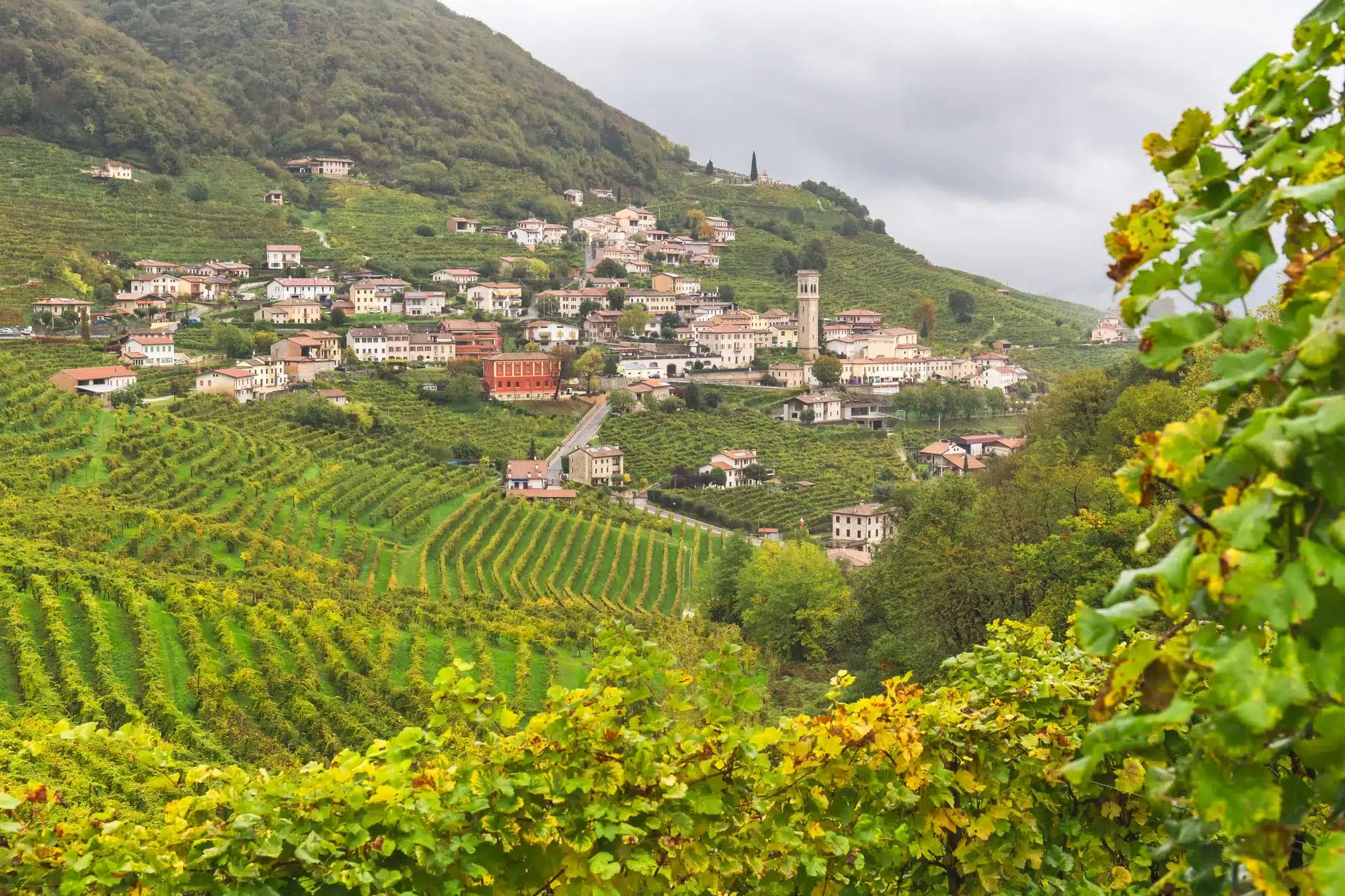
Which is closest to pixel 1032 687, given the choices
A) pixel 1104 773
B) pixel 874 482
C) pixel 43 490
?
pixel 1104 773

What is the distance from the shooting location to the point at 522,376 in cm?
5059

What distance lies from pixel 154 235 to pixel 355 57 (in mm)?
52543

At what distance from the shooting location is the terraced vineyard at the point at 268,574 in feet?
46.2

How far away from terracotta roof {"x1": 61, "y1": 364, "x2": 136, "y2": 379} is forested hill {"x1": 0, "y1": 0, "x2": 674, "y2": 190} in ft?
136

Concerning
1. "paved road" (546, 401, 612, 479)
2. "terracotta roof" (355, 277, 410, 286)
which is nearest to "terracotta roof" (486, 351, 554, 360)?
"paved road" (546, 401, 612, 479)

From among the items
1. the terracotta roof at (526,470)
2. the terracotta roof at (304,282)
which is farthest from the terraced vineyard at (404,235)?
the terracotta roof at (526,470)

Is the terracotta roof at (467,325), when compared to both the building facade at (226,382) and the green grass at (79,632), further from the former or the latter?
the green grass at (79,632)

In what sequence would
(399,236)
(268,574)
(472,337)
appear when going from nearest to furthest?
(268,574) < (472,337) < (399,236)

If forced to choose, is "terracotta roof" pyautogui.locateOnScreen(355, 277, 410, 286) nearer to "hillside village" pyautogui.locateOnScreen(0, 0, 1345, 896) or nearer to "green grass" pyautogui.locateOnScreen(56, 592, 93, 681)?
"hillside village" pyautogui.locateOnScreen(0, 0, 1345, 896)

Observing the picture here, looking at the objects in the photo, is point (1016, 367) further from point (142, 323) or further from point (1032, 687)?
point (1032, 687)

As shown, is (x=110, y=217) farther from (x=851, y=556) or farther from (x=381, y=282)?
(x=851, y=556)

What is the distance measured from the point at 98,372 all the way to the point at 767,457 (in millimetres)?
26216

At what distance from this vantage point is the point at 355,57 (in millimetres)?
106250

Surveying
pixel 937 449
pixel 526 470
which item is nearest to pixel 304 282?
pixel 526 470
